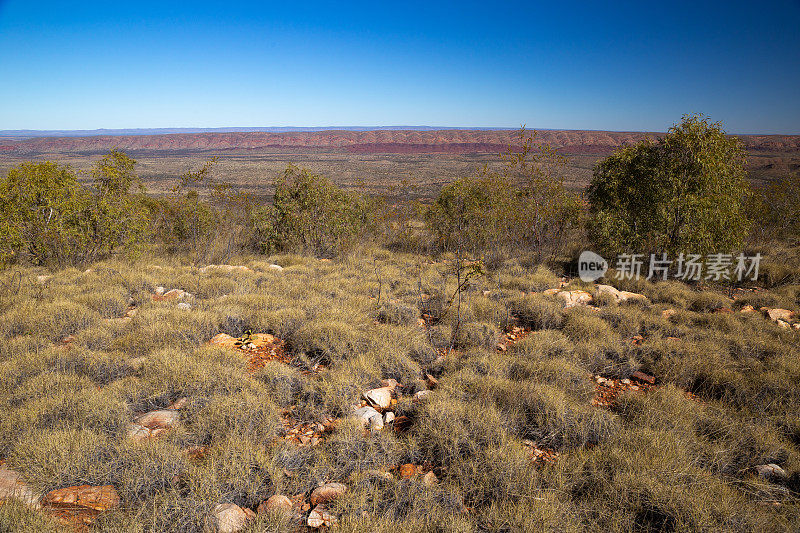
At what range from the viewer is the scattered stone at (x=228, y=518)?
99.1 inches

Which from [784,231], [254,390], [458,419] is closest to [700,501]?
[458,419]

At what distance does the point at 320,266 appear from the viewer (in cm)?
996

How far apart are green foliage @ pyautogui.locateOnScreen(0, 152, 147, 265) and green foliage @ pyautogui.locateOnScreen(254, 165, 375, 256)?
12.0ft

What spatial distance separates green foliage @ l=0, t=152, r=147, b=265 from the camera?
26.2 ft

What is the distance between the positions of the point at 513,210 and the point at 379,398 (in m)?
9.31

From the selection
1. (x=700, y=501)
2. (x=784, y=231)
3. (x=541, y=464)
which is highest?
(x=784, y=231)

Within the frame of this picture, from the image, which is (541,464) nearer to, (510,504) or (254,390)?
(510,504)

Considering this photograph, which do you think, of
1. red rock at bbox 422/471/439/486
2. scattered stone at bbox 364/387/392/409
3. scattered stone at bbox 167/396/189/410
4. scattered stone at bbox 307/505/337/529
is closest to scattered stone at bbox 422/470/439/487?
red rock at bbox 422/471/439/486

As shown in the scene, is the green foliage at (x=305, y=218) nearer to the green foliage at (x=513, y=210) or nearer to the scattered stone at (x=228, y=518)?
the green foliage at (x=513, y=210)

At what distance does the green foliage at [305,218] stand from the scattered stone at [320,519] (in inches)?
374

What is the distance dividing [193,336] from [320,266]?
4.81 meters

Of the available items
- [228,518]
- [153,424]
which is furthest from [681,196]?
[153,424]

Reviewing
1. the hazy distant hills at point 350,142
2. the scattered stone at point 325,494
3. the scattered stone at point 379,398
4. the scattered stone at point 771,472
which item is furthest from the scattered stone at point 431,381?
the hazy distant hills at point 350,142

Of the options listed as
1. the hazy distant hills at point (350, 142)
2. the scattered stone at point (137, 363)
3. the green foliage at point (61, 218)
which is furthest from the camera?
the hazy distant hills at point (350, 142)
